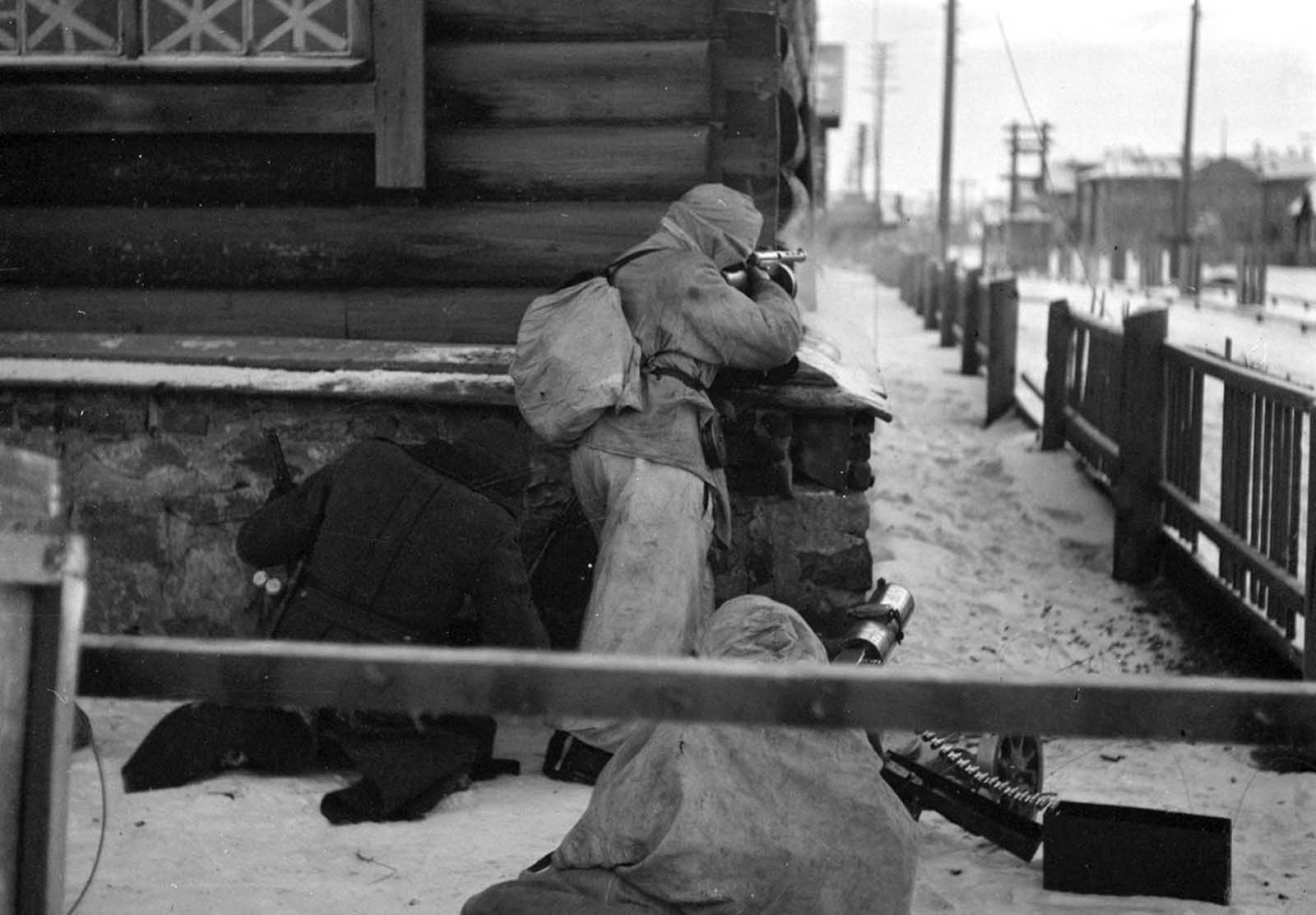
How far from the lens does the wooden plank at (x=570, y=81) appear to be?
6051 mm

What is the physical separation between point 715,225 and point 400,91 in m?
1.32

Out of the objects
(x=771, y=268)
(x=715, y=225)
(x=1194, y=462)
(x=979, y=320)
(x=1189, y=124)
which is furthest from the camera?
(x=1189, y=124)

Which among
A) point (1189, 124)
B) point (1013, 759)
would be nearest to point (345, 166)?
point (1013, 759)

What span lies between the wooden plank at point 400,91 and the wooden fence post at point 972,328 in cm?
906

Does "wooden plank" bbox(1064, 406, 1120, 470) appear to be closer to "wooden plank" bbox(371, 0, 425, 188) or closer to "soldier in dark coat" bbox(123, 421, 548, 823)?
"wooden plank" bbox(371, 0, 425, 188)

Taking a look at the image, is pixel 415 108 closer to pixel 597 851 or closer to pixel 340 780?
pixel 340 780

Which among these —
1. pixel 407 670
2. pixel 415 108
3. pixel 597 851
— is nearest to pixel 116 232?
pixel 415 108

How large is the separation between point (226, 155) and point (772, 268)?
2.16 metres

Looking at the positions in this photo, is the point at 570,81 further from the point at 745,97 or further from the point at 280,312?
the point at 280,312

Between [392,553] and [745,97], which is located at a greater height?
[745,97]

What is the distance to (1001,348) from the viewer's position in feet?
38.7

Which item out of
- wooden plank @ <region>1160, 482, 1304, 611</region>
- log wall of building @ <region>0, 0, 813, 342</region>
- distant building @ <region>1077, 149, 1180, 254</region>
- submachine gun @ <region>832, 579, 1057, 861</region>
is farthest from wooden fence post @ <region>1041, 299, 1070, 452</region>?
distant building @ <region>1077, 149, 1180, 254</region>

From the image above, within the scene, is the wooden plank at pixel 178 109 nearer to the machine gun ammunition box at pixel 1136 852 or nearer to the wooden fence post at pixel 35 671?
the machine gun ammunition box at pixel 1136 852

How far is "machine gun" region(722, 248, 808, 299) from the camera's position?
5594 millimetres
